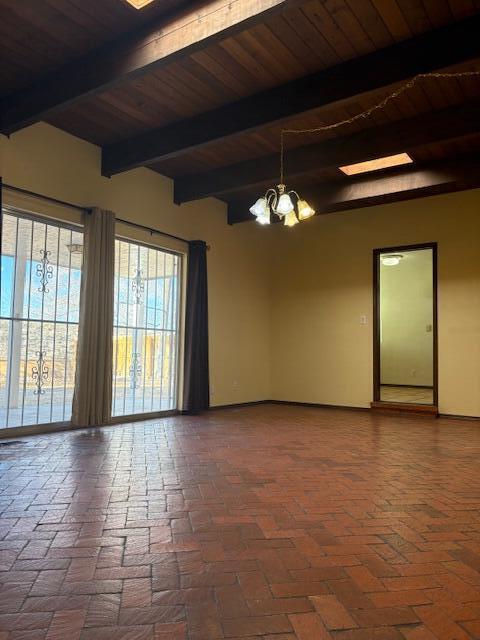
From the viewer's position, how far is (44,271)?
4723 mm

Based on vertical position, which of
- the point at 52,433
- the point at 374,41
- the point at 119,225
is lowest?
the point at 52,433

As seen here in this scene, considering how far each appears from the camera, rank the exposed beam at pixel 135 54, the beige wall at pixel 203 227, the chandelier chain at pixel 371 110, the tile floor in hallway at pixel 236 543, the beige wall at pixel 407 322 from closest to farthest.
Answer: the tile floor in hallway at pixel 236 543 < the exposed beam at pixel 135 54 < the chandelier chain at pixel 371 110 < the beige wall at pixel 203 227 < the beige wall at pixel 407 322

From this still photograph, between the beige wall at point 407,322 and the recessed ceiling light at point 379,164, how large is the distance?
4713 millimetres

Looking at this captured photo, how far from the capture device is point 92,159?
16.8ft

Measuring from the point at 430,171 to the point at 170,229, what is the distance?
3.36 meters

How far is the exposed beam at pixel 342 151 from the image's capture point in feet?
14.1

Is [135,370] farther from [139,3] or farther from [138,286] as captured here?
[139,3]

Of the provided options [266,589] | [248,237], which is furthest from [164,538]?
[248,237]

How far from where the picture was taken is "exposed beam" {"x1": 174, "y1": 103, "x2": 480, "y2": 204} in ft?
14.1

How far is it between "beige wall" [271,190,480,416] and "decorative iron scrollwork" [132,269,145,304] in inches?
114

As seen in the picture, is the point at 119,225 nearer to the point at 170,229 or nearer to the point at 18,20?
the point at 170,229

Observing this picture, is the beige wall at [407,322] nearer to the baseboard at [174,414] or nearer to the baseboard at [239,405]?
the baseboard at [174,414]

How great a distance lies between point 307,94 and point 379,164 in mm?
2155

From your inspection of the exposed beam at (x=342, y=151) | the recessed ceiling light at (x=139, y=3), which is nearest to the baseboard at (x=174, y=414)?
the exposed beam at (x=342, y=151)
